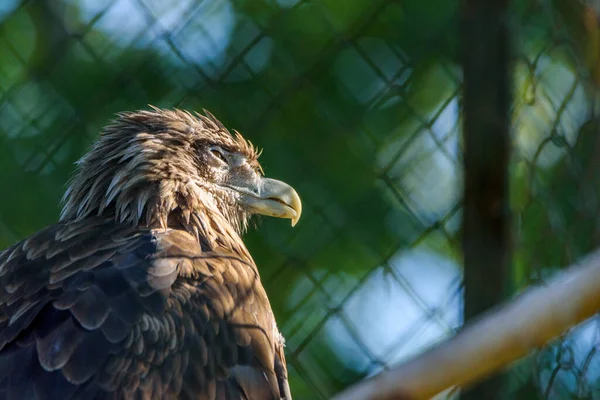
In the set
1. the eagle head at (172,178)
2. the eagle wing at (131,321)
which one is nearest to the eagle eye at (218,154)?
the eagle head at (172,178)

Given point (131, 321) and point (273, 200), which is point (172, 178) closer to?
point (273, 200)

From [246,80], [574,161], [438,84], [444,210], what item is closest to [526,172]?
[574,161]

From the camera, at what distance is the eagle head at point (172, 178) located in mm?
3338

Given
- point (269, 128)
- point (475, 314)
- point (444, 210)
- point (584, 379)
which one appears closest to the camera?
point (475, 314)

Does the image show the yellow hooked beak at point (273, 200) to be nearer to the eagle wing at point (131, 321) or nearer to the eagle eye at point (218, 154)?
the eagle eye at point (218, 154)

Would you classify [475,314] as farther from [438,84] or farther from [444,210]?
[438,84]

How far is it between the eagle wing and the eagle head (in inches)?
7.9

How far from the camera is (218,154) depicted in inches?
145

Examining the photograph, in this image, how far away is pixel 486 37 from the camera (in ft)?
9.50

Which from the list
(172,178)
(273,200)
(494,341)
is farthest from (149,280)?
(494,341)

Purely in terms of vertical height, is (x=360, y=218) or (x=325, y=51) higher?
(x=325, y=51)

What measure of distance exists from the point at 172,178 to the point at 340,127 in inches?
36.0

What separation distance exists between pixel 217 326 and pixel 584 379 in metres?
1.33

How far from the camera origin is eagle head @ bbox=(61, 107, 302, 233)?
334cm
